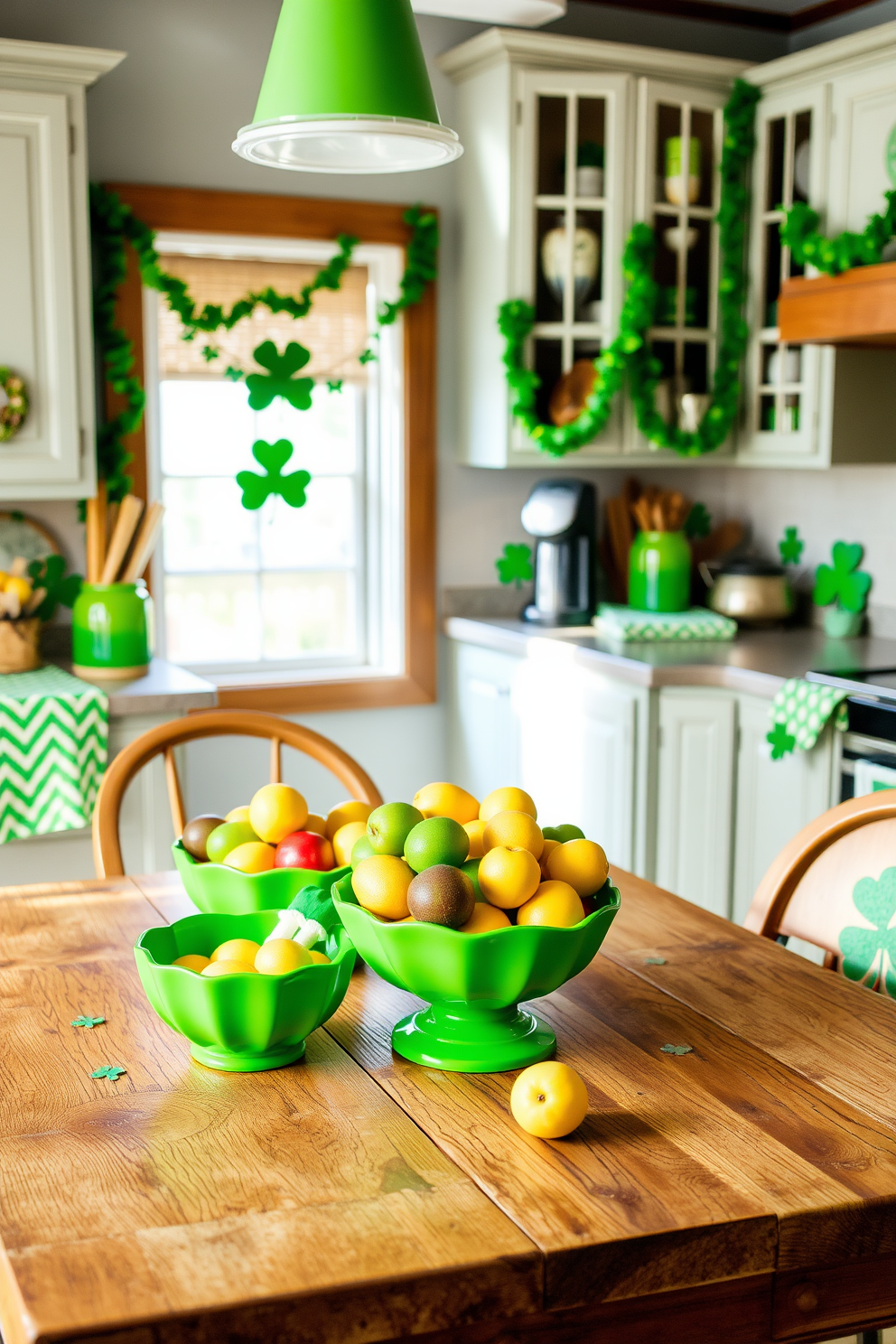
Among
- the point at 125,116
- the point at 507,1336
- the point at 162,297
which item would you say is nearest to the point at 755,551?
the point at 162,297

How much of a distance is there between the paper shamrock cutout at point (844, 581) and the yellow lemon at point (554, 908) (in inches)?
102

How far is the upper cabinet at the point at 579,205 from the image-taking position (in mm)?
3461

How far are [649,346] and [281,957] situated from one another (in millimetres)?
2713

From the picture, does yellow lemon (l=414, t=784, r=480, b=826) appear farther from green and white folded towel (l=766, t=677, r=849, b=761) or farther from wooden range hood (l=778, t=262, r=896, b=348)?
wooden range hood (l=778, t=262, r=896, b=348)

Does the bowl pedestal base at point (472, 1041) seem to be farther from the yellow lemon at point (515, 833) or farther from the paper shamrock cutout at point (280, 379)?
the paper shamrock cutout at point (280, 379)

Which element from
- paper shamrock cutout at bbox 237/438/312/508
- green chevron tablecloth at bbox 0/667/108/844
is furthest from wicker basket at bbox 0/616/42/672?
paper shamrock cutout at bbox 237/438/312/508

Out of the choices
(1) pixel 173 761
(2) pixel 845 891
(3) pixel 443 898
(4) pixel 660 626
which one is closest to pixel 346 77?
(3) pixel 443 898

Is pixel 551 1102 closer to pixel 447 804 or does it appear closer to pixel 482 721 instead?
pixel 447 804

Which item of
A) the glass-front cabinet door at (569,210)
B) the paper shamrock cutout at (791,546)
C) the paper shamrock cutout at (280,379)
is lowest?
the paper shamrock cutout at (791,546)

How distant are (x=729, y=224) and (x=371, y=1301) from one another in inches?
129

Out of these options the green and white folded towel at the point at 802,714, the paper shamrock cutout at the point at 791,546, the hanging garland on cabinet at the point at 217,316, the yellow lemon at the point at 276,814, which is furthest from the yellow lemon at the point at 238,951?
the paper shamrock cutout at the point at 791,546

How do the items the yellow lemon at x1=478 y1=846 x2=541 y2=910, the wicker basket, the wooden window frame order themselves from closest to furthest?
the yellow lemon at x1=478 y1=846 x2=541 y2=910 < the wicker basket < the wooden window frame

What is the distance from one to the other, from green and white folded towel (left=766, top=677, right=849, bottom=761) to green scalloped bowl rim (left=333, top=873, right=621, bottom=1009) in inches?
66.6

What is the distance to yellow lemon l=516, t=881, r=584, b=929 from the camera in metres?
1.23
